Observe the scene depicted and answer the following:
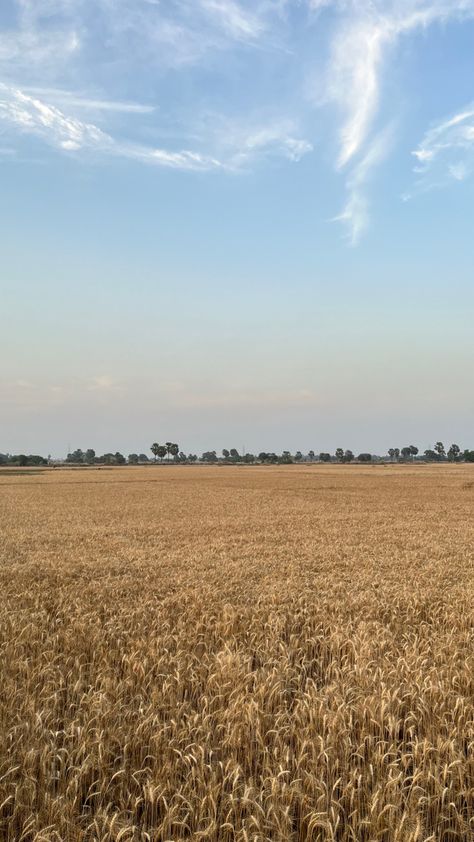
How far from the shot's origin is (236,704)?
546cm

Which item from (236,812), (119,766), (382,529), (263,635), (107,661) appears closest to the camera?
(236,812)

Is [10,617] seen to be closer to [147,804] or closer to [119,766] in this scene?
[119,766]

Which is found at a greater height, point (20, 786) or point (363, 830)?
point (20, 786)

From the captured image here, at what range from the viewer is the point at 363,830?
399 centimetres

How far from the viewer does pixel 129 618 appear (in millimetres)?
9016

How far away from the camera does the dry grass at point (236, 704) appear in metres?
4.01

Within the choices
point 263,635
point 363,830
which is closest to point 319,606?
point 263,635

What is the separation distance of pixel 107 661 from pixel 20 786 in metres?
2.89

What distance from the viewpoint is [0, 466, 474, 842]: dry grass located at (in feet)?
13.2

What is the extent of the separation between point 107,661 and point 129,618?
2020 millimetres

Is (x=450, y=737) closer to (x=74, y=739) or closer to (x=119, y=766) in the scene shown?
(x=119, y=766)

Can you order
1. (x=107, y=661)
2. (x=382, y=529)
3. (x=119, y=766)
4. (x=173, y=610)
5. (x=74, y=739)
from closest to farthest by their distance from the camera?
1. (x=119, y=766)
2. (x=74, y=739)
3. (x=107, y=661)
4. (x=173, y=610)
5. (x=382, y=529)

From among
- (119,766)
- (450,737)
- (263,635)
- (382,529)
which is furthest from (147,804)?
(382,529)

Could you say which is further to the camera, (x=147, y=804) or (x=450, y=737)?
(x=450, y=737)
